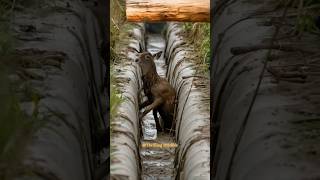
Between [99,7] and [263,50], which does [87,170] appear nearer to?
[263,50]

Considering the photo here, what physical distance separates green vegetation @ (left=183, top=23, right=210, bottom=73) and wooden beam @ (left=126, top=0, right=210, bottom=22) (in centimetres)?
47

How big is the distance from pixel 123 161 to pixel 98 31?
69 centimetres

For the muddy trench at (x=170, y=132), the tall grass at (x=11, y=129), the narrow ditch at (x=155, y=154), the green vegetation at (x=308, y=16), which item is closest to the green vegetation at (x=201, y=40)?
the muddy trench at (x=170, y=132)

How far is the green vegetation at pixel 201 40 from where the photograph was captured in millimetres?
5618

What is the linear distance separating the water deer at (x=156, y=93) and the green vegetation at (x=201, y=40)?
0.33 metres

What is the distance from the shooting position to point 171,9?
509 centimetres

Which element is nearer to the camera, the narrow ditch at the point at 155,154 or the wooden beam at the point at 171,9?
the narrow ditch at the point at 155,154

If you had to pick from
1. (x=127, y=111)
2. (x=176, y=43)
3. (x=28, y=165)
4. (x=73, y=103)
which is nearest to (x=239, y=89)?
(x=73, y=103)

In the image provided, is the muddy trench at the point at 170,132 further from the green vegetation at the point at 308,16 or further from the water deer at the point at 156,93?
the green vegetation at the point at 308,16

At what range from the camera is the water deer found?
224 inches

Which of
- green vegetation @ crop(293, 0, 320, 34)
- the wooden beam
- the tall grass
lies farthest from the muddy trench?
the tall grass

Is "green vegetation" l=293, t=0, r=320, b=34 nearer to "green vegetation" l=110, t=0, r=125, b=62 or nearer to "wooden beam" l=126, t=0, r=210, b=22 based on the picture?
"wooden beam" l=126, t=0, r=210, b=22

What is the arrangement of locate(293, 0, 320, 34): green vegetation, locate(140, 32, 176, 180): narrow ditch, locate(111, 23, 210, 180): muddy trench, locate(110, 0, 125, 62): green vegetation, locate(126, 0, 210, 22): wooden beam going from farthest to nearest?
1. locate(110, 0, 125, 62): green vegetation
2. locate(126, 0, 210, 22): wooden beam
3. locate(140, 32, 176, 180): narrow ditch
4. locate(111, 23, 210, 180): muddy trench
5. locate(293, 0, 320, 34): green vegetation

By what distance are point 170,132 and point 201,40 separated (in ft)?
3.15
